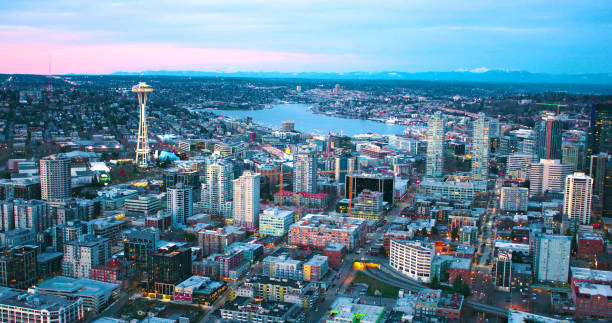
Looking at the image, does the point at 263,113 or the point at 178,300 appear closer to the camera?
the point at 178,300

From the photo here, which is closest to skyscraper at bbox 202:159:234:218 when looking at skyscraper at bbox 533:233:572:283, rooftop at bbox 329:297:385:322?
rooftop at bbox 329:297:385:322

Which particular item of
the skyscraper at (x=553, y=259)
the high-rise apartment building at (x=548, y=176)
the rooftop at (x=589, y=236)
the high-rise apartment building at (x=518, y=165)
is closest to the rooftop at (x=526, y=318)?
the skyscraper at (x=553, y=259)

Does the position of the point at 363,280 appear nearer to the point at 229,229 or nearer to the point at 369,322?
the point at 369,322

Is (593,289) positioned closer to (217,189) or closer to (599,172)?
(599,172)

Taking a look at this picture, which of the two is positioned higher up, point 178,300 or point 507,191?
point 507,191

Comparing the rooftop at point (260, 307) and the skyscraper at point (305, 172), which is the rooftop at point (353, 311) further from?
the skyscraper at point (305, 172)

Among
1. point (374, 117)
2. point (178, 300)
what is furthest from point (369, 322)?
point (374, 117)

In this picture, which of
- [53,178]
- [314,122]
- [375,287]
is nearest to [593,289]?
[375,287]
